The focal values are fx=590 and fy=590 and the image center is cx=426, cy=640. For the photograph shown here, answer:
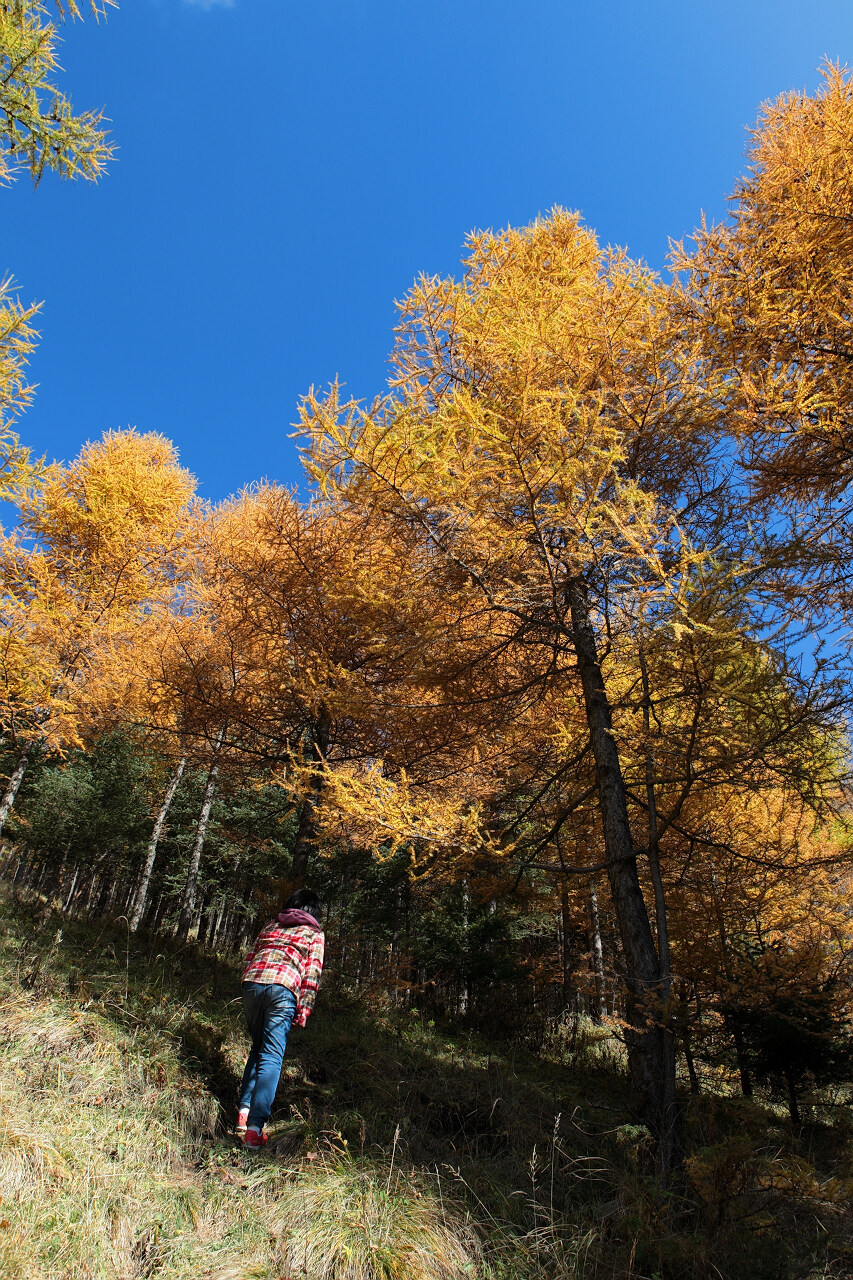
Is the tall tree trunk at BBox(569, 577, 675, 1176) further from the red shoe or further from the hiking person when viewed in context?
the red shoe

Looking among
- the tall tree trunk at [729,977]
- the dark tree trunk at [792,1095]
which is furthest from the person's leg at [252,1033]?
the dark tree trunk at [792,1095]

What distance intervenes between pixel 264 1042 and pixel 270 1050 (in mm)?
58

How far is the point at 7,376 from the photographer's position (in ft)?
17.4

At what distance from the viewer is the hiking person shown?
11.2ft

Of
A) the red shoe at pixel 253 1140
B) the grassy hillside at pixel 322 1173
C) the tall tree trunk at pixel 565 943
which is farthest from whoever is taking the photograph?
the tall tree trunk at pixel 565 943

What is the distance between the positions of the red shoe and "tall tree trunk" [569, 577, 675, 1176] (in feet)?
7.29

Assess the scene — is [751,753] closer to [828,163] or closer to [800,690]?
[800,690]

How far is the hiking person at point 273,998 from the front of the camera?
135 inches

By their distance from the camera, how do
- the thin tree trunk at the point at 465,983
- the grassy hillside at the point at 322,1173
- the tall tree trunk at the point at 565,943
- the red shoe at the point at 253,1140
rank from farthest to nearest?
the thin tree trunk at the point at 465,983 < the tall tree trunk at the point at 565,943 < the red shoe at the point at 253,1140 < the grassy hillside at the point at 322,1173

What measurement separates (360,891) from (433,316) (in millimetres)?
11465

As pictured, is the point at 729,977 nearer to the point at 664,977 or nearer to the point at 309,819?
the point at 664,977

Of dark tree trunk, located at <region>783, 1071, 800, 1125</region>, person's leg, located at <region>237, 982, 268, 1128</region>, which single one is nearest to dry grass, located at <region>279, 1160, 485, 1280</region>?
person's leg, located at <region>237, 982, 268, 1128</region>

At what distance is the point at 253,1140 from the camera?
3.36 metres

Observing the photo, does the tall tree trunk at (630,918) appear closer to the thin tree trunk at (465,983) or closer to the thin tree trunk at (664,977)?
the thin tree trunk at (664,977)
